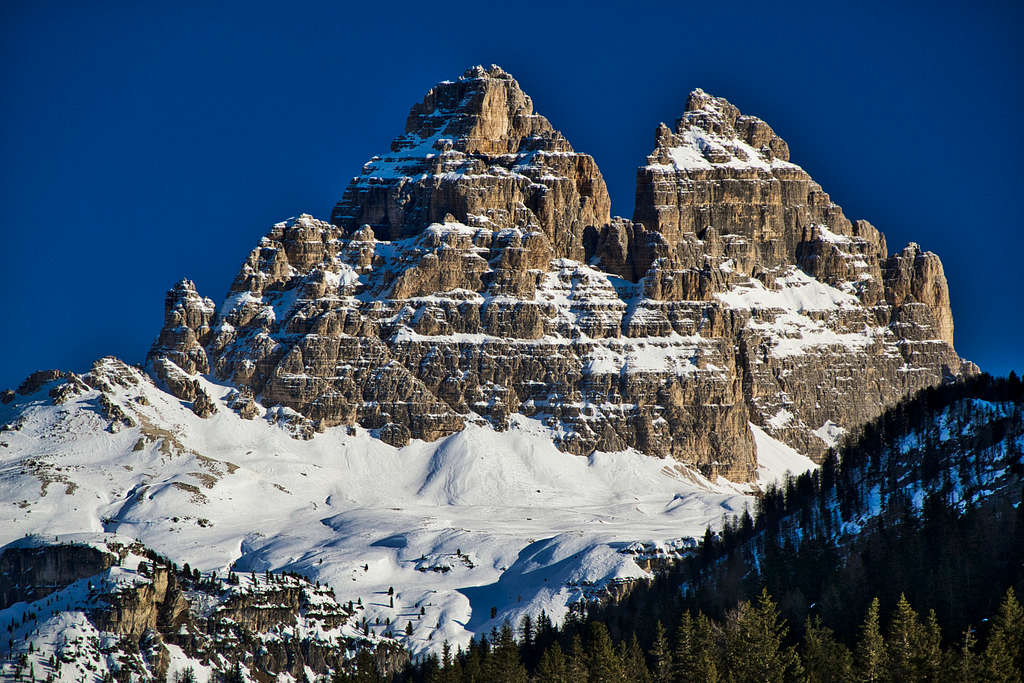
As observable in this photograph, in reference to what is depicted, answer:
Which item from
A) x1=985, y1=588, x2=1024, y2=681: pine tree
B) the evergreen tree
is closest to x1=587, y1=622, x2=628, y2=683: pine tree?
the evergreen tree

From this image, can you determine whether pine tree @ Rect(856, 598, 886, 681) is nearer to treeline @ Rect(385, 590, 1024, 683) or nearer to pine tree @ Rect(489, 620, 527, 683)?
treeline @ Rect(385, 590, 1024, 683)

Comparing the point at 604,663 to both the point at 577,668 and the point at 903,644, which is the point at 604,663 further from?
the point at 903,644

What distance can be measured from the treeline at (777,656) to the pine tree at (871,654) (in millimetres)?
82

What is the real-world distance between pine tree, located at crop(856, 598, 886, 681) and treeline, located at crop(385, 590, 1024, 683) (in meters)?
0.08

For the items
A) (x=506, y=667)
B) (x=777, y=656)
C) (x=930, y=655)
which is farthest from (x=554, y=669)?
(x=930, y=655)

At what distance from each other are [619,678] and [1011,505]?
54992mm

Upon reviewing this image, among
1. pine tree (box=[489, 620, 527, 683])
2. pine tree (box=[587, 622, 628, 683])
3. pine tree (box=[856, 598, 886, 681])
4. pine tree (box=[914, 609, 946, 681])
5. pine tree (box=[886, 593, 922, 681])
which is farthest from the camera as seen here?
pine tree (box=[489, 620, 527, 683])

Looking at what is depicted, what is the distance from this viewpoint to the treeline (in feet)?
477

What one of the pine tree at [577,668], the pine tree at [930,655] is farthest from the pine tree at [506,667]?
the pine tree at [930,655]

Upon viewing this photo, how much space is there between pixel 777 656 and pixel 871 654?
11.5m

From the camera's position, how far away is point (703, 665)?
159875 mm

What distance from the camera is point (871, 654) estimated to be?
149375 millimetres

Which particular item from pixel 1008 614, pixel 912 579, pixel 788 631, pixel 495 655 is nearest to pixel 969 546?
pixel 912 579

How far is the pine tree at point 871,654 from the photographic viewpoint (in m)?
148
